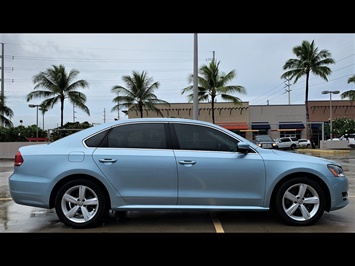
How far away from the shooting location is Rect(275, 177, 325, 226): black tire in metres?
4.78

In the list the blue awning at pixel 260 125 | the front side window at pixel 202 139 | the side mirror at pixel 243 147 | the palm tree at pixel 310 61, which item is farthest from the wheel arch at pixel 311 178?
the blue awning at pixel 260 125

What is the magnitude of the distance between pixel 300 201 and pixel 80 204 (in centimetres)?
327

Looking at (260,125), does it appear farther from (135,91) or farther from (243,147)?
(243,147)

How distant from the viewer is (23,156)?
15.9ft

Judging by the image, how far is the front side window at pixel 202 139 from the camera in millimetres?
4930

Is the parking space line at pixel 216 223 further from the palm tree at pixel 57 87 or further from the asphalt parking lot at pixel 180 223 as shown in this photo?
the palm tree at pixel 57 87

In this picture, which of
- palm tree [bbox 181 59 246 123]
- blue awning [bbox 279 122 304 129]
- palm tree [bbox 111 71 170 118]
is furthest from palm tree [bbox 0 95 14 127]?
blue awning [bbox 279 122 304 129]

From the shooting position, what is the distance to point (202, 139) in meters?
4.98
